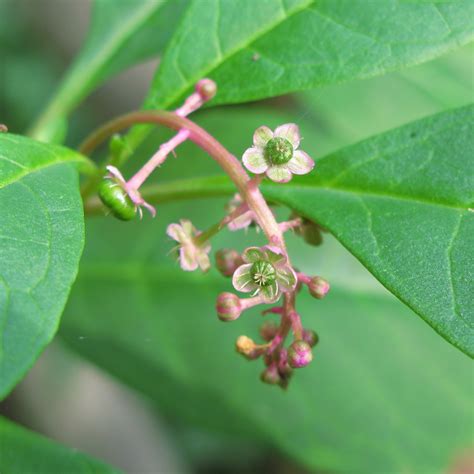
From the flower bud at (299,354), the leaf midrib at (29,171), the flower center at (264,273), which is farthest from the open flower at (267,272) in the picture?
the leaf midrib at (29,171)

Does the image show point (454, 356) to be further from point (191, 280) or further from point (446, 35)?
point (446, 35)

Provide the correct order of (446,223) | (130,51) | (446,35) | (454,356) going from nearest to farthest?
(446,223) → (446,35) → (130,51) → (454,356)

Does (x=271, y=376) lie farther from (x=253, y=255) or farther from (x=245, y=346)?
(x=253, y=255)

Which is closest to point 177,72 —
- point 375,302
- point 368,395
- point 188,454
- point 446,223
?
point 446,223

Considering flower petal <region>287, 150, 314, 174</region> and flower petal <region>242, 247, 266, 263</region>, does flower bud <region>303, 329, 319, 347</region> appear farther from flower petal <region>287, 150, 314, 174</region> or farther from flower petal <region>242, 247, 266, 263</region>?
flower petal <region>287, 150, 314, 174</region>

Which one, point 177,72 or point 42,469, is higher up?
point 177,72

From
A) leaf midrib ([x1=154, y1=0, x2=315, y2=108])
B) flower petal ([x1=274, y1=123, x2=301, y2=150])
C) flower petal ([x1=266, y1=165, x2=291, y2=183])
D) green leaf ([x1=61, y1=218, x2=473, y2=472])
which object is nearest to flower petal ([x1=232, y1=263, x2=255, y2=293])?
flower petal ([x1=266, y1=165, x2=291, y2=183])

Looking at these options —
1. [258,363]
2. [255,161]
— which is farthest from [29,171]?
[258,363]

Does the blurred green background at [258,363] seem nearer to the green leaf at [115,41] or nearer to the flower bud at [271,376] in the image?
the green leaf at [115,41]
